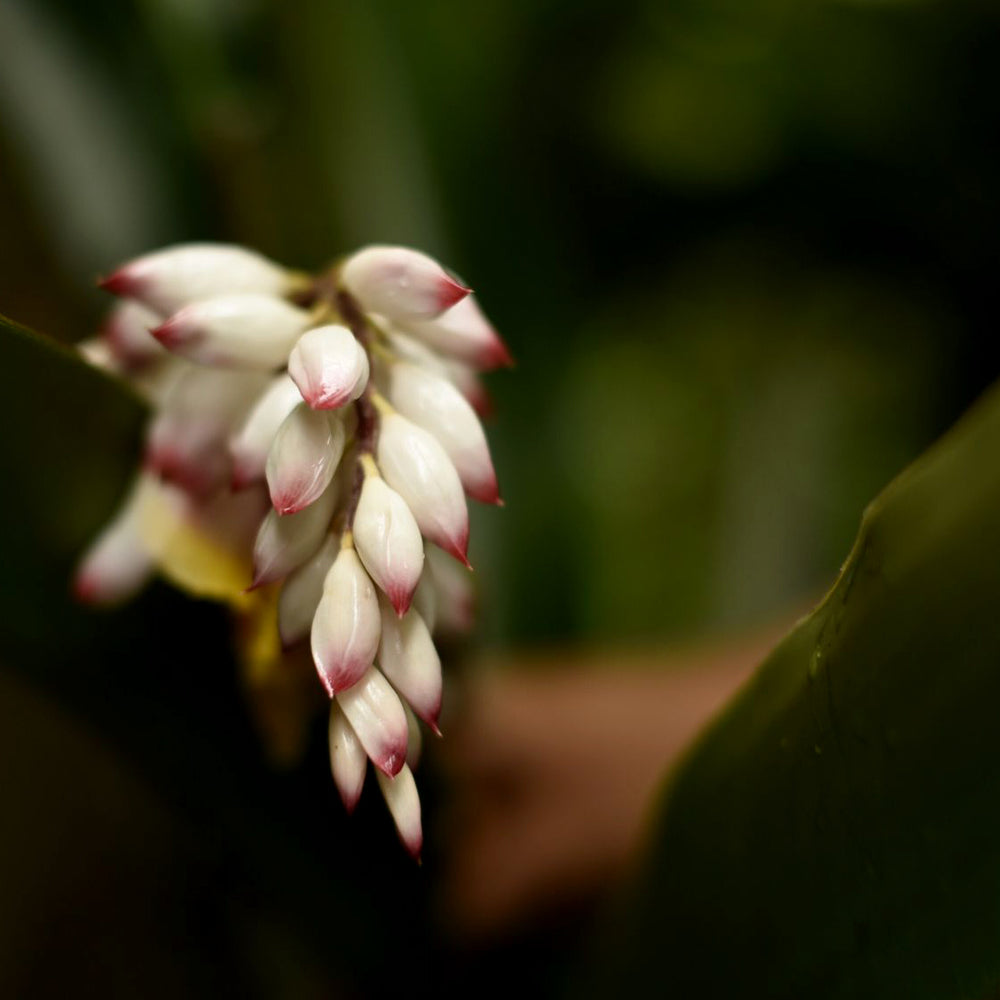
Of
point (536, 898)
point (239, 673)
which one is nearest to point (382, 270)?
point (239, 673)

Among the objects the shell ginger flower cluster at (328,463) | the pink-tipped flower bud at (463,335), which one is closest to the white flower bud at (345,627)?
the shell ginger flower cluster at (328,463)

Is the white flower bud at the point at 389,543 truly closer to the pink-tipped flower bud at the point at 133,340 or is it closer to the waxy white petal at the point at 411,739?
the waxy white petal at the point at 411,739

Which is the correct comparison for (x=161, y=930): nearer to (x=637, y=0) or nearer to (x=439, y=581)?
(x=439, y=581)

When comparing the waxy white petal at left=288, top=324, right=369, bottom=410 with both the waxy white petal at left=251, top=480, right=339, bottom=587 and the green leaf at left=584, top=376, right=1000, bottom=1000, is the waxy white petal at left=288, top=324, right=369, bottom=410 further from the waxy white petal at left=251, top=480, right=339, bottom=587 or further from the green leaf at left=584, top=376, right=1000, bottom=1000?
the green leaf at left=584, top=376, right=1000, bottom=1000

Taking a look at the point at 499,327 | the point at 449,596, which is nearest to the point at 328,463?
the point at 449,596

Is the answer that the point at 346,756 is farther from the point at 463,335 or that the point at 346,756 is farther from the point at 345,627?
the point at 463,335

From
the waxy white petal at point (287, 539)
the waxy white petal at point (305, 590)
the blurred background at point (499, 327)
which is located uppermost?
the waxy white petal at point (287, 539)

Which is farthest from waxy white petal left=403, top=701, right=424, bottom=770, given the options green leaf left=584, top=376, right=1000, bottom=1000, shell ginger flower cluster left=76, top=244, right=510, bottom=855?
green leaf left=584, top=376, right=1000, bottom=1000
